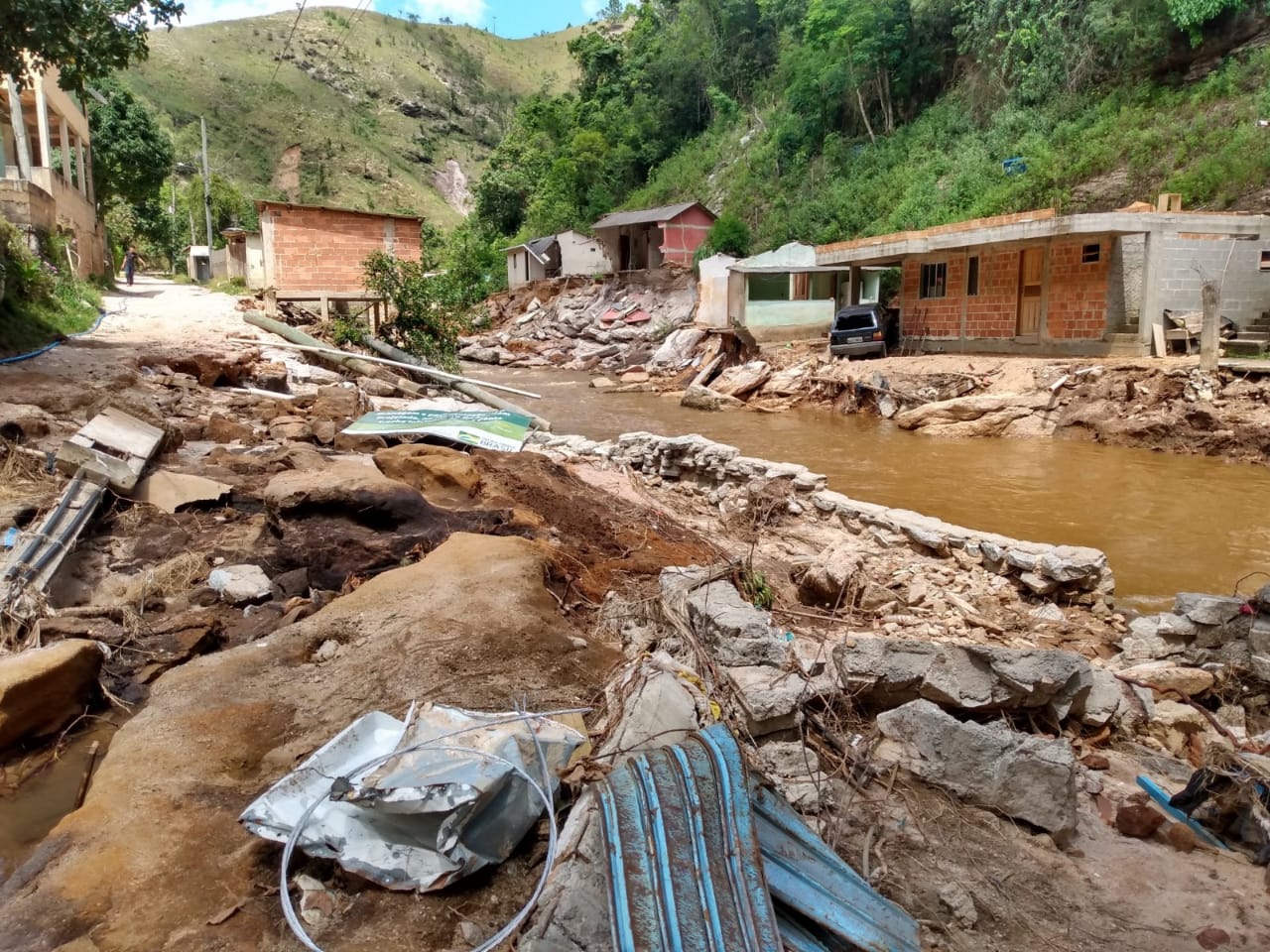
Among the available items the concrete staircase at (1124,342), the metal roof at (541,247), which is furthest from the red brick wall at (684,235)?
the concrete staircase at (1124,342)

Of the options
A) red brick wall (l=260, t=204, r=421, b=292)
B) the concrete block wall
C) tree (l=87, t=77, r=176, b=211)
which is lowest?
the concrete block wall

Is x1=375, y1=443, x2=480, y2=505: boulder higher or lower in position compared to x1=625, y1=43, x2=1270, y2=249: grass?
lower

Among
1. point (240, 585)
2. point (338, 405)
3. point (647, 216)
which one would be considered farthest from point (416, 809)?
point (647, 216)

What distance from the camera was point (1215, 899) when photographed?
294 cm

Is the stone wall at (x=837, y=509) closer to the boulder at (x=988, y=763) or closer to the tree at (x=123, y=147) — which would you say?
the boulder at (x=988, y=763)

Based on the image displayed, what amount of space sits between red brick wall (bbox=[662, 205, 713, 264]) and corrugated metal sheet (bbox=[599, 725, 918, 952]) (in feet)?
116

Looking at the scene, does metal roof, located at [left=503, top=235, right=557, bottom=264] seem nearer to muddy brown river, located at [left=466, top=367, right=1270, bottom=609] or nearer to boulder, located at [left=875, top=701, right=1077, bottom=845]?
muddy brown river, located at [left=466, top=367, right=1270, bottom=609]

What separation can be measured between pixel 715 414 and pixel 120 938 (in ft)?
61.5

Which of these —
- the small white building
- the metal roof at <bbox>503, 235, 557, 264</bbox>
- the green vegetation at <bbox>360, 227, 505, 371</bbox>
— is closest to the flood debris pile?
the small white building

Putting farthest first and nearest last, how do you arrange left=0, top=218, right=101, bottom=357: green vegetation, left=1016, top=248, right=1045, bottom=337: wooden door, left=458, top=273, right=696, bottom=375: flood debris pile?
1. left=458, top=273, right=696, bottom=375: flood debris pile
2. left=1016, top=248, right=1045, bottom=337: wooden door
3. left=0, top=218, right=101, bottom=357: green vegetation

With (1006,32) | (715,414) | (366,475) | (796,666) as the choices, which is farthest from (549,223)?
(796,666)

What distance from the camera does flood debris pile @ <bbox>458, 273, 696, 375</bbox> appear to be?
30.5 m

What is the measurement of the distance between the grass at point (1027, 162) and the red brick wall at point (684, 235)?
2.52 meters

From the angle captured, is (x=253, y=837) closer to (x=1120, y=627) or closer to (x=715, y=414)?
(x=1120, y=627)
